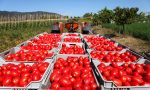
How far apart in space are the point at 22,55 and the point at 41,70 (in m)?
2.13

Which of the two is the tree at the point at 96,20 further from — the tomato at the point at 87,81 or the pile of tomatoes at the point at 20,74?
the tomato at the point at 87,81

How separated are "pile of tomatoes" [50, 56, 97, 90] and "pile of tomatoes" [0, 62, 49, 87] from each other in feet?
1.04

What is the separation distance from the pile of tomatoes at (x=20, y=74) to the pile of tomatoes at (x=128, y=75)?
1.32 meters

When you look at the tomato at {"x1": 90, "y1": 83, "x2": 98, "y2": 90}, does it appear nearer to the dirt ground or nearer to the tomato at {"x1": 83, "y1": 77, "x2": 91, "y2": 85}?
the tomato at {"x1": 83, "y1": 77, "x2": 91, "y2": 85}

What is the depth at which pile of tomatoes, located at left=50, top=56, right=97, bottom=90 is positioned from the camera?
15.9 feet

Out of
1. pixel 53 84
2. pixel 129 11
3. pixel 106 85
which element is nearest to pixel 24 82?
pixel 53 84

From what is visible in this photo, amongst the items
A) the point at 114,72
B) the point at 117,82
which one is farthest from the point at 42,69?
the point at 117,82

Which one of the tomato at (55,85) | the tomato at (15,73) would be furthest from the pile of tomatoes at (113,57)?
the tomato at (15,73)

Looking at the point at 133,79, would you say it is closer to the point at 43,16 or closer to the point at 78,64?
the point at 78,64

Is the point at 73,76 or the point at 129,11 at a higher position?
the point at 129,11

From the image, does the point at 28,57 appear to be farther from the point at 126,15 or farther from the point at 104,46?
the point at 126,15

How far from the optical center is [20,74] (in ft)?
17.7

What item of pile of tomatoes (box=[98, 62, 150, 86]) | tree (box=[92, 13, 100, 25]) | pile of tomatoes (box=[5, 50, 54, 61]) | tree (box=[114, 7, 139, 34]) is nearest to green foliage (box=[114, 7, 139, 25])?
tree (box=[114, 7, 139, 34])

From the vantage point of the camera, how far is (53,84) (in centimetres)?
493
